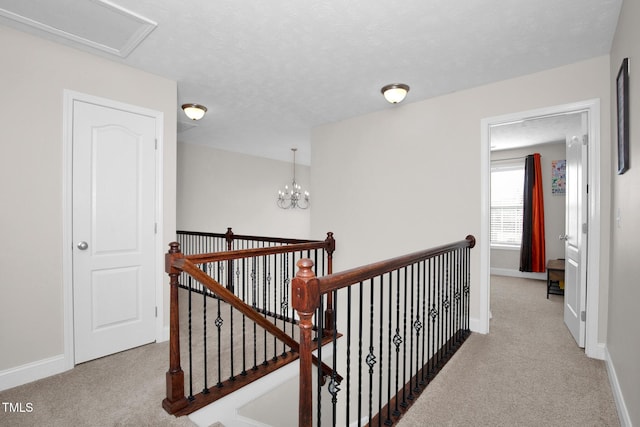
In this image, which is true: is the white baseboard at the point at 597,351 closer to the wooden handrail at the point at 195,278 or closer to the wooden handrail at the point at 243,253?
the wooden handrail at the point at 195,278

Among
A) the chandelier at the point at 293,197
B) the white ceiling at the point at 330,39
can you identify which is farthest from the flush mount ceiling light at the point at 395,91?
the chandelier at the point at 293,197

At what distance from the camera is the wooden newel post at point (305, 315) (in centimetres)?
117

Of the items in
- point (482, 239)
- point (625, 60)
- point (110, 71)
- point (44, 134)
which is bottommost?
point (482, 239)

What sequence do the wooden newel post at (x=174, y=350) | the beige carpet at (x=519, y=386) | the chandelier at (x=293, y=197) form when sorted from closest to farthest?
the beige carpet at (x=519, y=386), the wooden newel post at (x=174, y=350), the chandelier at (x=293, y=197)

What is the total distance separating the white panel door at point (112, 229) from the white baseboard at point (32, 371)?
127 mm

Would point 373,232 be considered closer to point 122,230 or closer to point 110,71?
point 122,230

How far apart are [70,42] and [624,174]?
13.2 ft

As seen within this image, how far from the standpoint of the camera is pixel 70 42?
8.11 feet

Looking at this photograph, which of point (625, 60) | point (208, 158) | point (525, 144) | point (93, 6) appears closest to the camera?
point (625, 60)

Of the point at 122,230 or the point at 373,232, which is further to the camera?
the point at 373,232

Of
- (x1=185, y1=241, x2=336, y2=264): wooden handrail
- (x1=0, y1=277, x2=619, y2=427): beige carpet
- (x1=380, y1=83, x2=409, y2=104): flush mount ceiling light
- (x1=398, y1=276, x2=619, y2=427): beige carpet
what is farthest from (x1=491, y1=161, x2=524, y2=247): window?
(x1=185, y1=241, x2=336, y2=264): wooden handrail

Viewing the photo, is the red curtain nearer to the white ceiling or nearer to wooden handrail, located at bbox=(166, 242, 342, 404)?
the white ceiling

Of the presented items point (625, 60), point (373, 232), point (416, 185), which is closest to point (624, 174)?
point (625, 60)

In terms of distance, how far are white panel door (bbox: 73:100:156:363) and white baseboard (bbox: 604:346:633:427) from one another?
348cm
